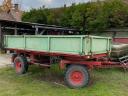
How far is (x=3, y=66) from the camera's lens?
15531 millimetres

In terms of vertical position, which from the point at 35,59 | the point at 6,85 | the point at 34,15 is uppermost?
the point at 34,15

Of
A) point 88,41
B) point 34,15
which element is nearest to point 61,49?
point 88,41

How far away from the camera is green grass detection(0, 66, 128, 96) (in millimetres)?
9695

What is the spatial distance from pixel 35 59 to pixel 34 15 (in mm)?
14942

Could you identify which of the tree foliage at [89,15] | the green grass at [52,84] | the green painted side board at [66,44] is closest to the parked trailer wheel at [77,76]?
the green grass at [52,84]

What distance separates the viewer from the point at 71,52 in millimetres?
10008

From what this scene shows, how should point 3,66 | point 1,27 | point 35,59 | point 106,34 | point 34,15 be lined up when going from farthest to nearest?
point 34,15
point 1,27
point 106,34
point 3,66
point 35,59

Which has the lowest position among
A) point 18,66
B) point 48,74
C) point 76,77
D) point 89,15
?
point 48,74

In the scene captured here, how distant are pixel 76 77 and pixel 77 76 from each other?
5 cm

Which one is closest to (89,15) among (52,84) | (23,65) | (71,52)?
(23,65)

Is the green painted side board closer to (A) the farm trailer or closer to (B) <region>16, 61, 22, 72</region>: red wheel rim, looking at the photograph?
(A) the farm trailer

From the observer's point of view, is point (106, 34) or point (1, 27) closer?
point (106, 34)

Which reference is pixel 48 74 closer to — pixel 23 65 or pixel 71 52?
pixel 23 65

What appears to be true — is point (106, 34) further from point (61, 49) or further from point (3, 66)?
point (61, 49)
